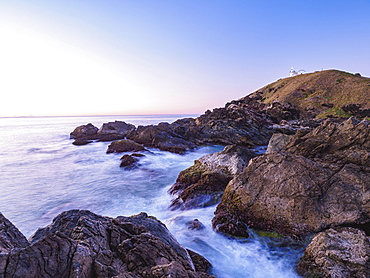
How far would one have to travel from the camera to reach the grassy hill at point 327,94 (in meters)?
60.4

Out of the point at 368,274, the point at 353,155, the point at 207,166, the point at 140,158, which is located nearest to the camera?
the point at 368,274

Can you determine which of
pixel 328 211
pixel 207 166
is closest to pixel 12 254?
pixel 328 211

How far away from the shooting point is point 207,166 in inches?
565

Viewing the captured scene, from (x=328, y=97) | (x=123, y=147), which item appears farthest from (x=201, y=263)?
(x=328, y=97)

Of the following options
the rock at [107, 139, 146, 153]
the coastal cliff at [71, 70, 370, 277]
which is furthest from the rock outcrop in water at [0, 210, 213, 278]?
the rock at [107, 139, 146, 153]

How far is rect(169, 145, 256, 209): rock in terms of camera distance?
39.2ft

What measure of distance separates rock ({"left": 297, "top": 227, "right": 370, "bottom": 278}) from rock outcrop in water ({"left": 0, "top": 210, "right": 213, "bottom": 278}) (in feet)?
13.5

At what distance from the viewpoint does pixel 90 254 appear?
13.1 feet

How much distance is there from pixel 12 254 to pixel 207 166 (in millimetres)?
11853

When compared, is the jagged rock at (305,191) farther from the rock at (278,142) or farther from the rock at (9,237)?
the rock at (9,237)

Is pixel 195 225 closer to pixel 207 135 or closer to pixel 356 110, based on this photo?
pixel 207 135

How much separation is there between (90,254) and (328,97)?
85847 mm

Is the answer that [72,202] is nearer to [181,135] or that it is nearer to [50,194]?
[50,194]

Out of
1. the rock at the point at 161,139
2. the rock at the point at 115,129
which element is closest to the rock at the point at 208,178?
the rock at the point at 161,139
